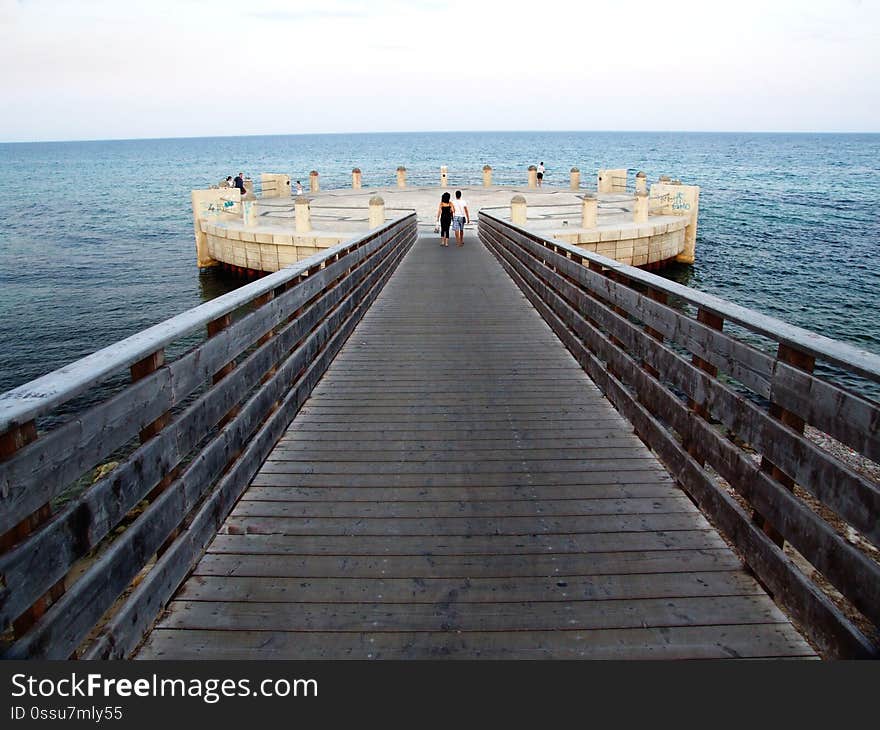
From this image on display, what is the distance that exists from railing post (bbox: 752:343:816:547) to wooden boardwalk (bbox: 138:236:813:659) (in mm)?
292

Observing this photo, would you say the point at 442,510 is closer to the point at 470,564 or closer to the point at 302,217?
the point at 470,564

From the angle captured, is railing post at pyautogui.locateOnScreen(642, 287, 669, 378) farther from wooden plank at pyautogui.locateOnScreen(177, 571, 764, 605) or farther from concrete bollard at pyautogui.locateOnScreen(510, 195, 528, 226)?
concrete bollard at pyautogui.locateOnScreen(510, 195, 528, 226)

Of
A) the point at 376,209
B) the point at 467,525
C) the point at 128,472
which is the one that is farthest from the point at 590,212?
the point at 128,472

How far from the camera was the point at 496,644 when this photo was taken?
9.37 ft

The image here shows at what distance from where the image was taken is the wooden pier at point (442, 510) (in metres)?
2.45

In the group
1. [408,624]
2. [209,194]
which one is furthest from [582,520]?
[209,194]

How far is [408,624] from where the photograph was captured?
9.79 feet

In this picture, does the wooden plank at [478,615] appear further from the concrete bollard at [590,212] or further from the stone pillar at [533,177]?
→ the stone pillar at [533,177]

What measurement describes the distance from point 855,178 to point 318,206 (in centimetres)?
7851

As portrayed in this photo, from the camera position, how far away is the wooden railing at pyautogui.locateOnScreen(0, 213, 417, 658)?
2062 mm

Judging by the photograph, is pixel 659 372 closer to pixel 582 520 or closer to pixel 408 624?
pixel 582 520

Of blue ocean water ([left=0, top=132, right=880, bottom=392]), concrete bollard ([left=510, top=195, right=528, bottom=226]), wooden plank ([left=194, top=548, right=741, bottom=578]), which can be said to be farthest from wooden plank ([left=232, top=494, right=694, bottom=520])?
concrete bollard ([left=510, top=195, right=528, bottom=226])

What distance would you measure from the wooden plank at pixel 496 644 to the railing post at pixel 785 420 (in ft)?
1.48

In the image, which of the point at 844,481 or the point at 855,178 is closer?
the point at 844,481
